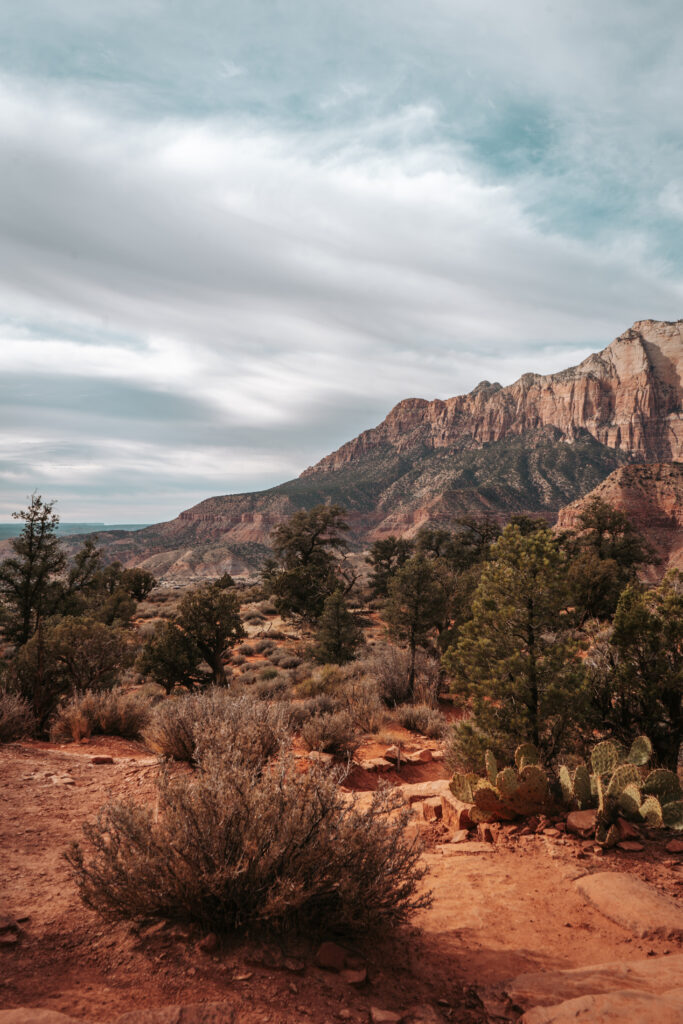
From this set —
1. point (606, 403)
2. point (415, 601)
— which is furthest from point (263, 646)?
point (606, 403)

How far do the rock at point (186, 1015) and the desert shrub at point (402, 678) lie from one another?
1312 centimetres

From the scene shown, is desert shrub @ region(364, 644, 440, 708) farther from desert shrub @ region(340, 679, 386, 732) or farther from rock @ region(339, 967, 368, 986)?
rock @ region(339, 967, 368, 986)

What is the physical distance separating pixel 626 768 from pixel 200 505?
156653mm

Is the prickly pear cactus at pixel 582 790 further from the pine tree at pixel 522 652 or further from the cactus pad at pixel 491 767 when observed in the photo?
the pine tree at pixel 522 652

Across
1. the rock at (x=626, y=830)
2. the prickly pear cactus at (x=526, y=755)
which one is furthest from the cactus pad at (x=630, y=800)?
the prickly pear cactus at (x=526, y=755)

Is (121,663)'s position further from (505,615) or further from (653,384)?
(653,384)

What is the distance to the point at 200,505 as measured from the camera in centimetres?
15512

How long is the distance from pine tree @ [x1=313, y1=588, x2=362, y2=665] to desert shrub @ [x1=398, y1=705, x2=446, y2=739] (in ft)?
25.9

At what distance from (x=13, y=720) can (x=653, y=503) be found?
6900 centimetres

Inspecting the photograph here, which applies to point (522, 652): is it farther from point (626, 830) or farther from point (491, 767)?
point (626, 830)

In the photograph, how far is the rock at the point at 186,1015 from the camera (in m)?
2.30

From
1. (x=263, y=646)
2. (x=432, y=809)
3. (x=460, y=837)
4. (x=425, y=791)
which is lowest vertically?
(x=263, y=646)

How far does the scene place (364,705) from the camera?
42.2ft

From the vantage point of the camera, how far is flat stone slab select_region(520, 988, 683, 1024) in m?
2.58
